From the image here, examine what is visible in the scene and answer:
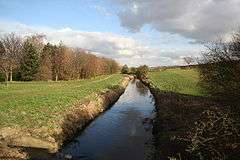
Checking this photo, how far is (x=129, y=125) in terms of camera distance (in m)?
31.5

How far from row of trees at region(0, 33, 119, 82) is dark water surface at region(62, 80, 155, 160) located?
34.0 metres

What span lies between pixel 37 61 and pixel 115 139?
5908 centimetres

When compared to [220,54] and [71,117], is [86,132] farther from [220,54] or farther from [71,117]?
[220,54]

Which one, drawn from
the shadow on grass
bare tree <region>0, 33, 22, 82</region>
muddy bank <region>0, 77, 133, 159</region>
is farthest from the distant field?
bare tree <region>0, 33, 22, 82</region>

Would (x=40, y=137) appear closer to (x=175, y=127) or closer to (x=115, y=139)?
(x=115, y=139)

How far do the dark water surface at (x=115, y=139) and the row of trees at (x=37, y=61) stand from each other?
3399 centimetres

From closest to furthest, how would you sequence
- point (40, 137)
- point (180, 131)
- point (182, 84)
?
point (180, 131)
point (40, 137)
point (182, 84)

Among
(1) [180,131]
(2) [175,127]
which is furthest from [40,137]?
(1) [180,131]

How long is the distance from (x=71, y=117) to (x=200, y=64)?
13761 mm

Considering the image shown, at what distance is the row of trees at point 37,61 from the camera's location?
66200 millimetres

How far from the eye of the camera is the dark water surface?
2153cm

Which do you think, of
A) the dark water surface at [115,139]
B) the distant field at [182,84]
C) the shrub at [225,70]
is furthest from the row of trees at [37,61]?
the shrub at [225,70]

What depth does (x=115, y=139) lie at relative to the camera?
2578cm

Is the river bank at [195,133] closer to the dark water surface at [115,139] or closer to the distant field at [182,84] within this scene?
the dark water surface at [115,139]
